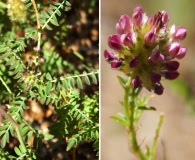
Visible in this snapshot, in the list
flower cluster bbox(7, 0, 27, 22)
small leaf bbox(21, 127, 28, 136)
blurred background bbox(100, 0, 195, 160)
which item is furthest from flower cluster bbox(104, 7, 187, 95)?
blurred background bbox(100, 0, 195, 160)

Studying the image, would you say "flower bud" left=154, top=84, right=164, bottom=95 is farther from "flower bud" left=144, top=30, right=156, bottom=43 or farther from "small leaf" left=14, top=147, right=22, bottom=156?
"small leaf" left=14, top=147, right=22, bottom=156

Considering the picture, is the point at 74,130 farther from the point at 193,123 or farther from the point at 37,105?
the point at 193,123

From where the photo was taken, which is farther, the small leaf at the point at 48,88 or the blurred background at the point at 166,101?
the blurred background at the point at 166,101

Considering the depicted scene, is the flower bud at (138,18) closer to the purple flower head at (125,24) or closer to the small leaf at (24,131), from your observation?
the purple flower head at (125,24)

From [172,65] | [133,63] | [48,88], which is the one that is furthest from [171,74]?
[48,88]

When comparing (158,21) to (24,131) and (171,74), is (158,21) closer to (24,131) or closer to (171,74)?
(171,74)

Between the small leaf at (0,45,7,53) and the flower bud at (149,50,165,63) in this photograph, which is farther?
the small leaf at (0,45,7,53)

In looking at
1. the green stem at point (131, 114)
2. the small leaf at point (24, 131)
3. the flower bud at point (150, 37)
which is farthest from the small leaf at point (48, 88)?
the flower bud at point (150, 37)
